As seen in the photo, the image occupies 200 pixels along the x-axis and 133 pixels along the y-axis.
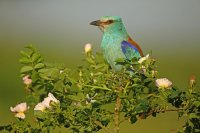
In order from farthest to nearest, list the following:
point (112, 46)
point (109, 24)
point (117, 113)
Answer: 1. point (109, 24)
2. point (112, 46)
3. point (117, 113)

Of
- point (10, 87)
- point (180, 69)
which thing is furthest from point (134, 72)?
point (180, 69)

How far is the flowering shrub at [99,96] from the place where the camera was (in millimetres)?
4703

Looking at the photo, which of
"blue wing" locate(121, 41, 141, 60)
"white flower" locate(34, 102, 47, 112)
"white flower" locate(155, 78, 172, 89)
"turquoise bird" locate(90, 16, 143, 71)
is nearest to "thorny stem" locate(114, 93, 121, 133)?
"white flower" locate(155, 78, 172, 89)

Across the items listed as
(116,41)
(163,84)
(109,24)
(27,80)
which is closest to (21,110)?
(27,80)

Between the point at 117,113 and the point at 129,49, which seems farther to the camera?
the point at 129,49

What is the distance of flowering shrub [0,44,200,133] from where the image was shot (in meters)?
4.70

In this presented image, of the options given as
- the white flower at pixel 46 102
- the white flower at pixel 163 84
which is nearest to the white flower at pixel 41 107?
the white flower at pixel 46 102

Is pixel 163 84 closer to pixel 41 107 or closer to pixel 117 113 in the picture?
pixel 117 113

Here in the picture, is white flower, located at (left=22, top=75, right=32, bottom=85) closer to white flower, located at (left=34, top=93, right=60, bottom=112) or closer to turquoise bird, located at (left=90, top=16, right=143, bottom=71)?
white flower, located at (left=34, top=93, right=60, bottom=112)

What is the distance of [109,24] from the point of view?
22.2ft

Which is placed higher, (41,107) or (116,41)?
(116,41)

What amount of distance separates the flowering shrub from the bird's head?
71.9 inches

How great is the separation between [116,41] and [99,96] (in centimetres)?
192

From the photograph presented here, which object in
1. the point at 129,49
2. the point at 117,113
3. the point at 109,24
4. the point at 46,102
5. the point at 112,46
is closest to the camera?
the point at 46,102
